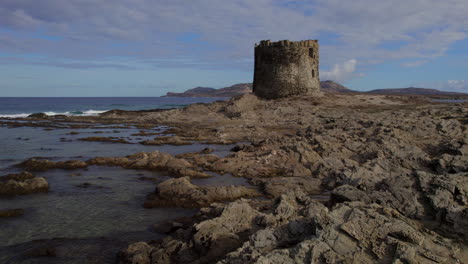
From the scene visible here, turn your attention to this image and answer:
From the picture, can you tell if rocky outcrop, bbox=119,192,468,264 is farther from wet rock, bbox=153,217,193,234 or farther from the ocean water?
the ocean water

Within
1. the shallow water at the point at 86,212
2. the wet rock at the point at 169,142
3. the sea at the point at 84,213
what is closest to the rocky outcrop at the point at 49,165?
the sea at the point at 84,213

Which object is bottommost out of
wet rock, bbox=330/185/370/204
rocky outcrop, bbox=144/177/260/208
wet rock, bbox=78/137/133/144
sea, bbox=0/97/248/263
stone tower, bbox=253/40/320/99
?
sea, bbox=0/97/248/263

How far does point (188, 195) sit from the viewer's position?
9539 millimetres

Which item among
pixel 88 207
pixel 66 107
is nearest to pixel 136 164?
pixel 88 207

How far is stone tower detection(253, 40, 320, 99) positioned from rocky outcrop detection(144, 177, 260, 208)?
24954 mm

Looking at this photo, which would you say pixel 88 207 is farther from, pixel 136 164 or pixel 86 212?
pixel 136 164

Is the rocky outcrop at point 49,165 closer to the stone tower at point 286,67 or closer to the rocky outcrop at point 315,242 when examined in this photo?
the rocky outcrop at point 315,242

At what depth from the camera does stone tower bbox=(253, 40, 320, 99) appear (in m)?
33.4

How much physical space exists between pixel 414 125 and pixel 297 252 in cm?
1389

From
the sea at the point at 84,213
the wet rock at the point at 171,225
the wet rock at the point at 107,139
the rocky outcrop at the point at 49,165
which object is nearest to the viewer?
the sea at the point at 84,213

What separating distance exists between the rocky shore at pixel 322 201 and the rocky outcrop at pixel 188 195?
3 centimetres

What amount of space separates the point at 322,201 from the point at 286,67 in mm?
26055

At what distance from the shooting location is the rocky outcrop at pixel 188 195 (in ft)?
30.1

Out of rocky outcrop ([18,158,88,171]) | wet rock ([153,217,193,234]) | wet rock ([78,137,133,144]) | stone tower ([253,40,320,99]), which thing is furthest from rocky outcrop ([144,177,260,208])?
stone tower ([253,40,320,99])
